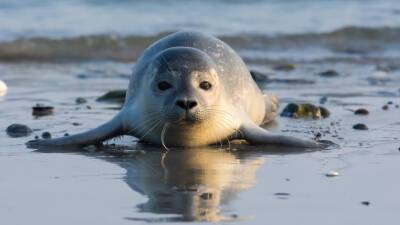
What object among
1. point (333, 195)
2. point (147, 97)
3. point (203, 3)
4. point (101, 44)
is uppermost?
point (203, 3)

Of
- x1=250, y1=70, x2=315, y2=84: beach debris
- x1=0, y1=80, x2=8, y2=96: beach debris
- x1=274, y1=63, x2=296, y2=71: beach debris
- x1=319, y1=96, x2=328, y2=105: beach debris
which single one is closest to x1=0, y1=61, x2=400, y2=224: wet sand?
x1=319, y1=96, x2=328, y2=105: beach debris

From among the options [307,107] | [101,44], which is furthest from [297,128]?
[101,44]

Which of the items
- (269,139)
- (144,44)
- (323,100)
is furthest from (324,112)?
(144,44)

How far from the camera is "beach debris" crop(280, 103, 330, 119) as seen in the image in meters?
8.49

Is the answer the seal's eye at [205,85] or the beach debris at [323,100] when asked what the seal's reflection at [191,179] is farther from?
the beach debris at [323,100]

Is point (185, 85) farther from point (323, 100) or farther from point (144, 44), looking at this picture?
point (144, 44)

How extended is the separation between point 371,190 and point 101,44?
1021 cm

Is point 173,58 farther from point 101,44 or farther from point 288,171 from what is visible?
point 101,44

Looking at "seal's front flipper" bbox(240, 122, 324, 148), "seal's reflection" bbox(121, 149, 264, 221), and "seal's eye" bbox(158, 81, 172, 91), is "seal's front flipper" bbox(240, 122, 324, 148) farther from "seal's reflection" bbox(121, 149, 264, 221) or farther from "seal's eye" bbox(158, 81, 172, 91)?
"seal's eye" bbox(158, 81, 172, 91)

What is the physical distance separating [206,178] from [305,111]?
2867mm

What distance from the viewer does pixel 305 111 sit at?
335 inches

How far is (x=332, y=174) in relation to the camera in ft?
19.2

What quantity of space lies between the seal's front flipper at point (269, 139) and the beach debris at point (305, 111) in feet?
4.67

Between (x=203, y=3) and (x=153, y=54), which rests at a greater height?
(x=203, y=3)
